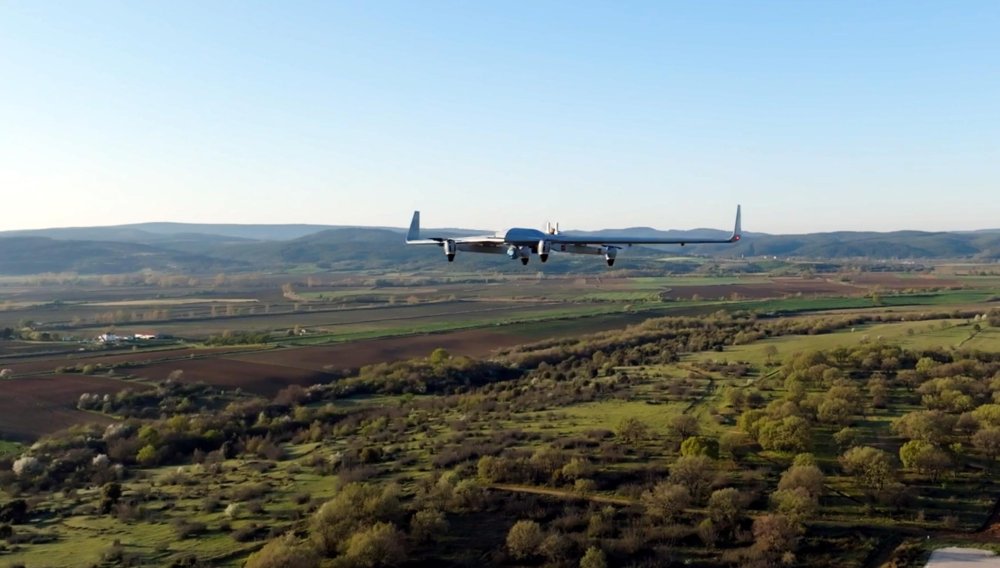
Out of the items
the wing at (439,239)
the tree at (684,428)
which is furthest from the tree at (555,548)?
the tree at (684,428)

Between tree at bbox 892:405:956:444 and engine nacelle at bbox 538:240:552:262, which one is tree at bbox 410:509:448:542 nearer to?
engine nacelle at bbox 538:240:552:262

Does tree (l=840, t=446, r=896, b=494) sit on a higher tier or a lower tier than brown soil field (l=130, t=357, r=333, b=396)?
higher

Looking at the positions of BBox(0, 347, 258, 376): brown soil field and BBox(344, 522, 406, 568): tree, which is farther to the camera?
BBox(0, 347, 258, 376): brown soil field

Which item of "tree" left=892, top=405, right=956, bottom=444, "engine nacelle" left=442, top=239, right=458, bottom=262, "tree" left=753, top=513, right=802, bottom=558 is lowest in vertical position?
"tree" left=753, top=513, right=802, bottom=558

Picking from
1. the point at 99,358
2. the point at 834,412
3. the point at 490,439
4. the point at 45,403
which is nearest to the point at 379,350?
the point at 99,358

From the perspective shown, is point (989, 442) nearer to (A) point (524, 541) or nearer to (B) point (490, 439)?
(A) point (524, 541)

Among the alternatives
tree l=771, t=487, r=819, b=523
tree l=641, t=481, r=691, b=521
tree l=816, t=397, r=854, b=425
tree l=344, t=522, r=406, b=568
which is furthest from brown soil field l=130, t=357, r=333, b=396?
tree l=771, t=487, r=819, b=523

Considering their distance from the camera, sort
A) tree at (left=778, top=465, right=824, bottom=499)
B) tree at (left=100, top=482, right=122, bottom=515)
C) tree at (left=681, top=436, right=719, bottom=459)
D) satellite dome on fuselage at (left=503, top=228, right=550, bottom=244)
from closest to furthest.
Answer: satellite dome on fuselage at (left=503, top=228, right=550, bottom=244) → tree at (left=778, top=465, right=824, bottom=499) → tree at (left=100, top=482, right=122, bottom=515) → tree at (left=681, top=436, right=719, bottom=459)

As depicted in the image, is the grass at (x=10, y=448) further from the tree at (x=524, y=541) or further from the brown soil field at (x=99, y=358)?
the tree at (x=524, y=541)
